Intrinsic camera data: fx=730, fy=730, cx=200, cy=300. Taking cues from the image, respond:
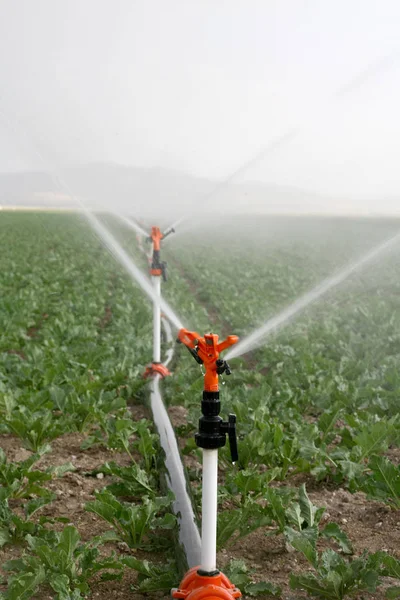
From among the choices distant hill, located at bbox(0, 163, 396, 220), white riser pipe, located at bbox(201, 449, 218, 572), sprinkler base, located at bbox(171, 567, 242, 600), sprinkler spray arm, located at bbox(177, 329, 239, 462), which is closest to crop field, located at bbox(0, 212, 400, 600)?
Result: distant hill, located at bbox(0, 163, 396, 220)

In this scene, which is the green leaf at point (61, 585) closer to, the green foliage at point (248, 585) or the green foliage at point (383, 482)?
the green foliage at point (248, 585)

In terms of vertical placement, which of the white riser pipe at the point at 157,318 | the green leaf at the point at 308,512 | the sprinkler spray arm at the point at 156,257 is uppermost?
the sprinkler spray arm at the point at 156,257

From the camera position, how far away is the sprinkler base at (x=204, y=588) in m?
2.56

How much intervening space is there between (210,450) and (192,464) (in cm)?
209

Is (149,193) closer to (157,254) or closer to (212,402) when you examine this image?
(157,254)

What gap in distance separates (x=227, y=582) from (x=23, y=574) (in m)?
0.87

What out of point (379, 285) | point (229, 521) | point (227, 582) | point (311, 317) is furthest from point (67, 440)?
point (379, 285)

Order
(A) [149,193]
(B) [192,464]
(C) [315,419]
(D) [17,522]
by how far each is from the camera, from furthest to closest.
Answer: (A) [149,193], (C) [315,419], (B) [192,464], (D) [17,522]

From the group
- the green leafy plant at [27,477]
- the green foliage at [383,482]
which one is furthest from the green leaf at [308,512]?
the green leafy plant at [27,477]

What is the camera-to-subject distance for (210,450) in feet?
8.27

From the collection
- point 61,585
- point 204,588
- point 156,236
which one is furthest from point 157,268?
point 204,588

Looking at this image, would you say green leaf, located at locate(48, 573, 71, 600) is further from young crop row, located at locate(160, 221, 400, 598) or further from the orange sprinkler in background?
the orange sprinkler in background

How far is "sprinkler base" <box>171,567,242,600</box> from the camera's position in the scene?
2.56 meters

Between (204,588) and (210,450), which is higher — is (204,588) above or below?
below
